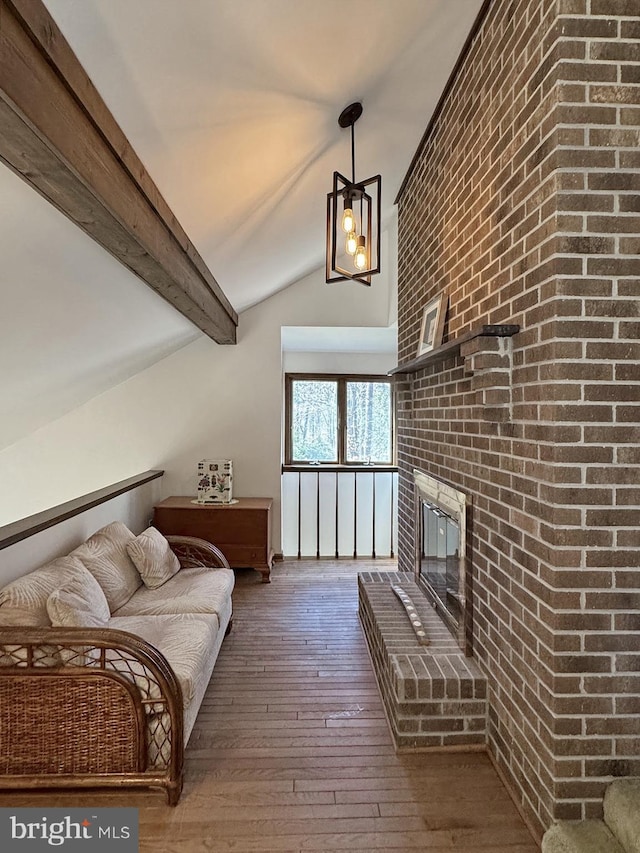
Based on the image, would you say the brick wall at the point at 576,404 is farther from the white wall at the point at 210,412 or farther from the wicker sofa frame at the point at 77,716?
the white wall at the point at 210,412

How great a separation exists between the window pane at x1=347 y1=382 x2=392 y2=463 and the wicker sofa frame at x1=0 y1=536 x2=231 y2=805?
4.23m

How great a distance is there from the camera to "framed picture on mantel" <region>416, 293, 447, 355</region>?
9.32 feet

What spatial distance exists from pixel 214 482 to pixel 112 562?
178 cm

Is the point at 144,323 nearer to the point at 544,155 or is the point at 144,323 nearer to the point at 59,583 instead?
the point at 59,583

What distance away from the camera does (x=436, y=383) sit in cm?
299

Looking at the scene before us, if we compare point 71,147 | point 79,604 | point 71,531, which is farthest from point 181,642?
point 71,147

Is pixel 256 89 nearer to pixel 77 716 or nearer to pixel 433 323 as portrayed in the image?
pixel 433 323

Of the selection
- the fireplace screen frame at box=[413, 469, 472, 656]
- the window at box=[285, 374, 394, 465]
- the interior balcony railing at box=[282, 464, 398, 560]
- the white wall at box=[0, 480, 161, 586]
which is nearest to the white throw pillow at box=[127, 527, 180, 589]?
the white wall at box=[0, 480, 161, 586]

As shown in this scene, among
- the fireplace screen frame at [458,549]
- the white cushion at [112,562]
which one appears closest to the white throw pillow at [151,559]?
the white cushion at [112,562]

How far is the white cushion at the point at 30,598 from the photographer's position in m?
2.02

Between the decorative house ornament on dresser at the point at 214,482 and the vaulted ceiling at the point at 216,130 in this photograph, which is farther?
the decorative house ornament on dresser at the point at 214,482

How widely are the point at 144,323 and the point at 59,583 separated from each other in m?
1.77

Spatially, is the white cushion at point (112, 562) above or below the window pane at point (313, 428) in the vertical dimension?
below

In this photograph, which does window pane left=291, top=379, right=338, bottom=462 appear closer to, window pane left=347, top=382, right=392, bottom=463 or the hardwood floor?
window pane left=347, top=382, right=392, bottom=463
